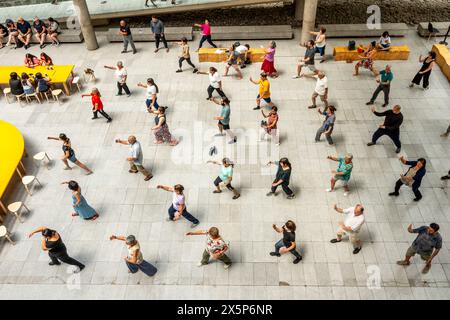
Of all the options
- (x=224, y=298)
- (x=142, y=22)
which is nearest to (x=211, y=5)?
(x=142, y=22)

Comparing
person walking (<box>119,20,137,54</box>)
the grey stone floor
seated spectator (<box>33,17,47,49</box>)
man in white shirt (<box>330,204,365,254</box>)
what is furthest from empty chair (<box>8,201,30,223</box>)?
seated spectator (<box>33,17,47,49</box>)

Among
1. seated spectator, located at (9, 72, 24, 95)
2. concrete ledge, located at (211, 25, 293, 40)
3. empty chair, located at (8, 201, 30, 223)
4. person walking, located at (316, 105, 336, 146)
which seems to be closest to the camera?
empty chair, located at (8, 201, 30, 223)

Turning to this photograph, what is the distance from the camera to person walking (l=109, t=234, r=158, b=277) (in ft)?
26.4

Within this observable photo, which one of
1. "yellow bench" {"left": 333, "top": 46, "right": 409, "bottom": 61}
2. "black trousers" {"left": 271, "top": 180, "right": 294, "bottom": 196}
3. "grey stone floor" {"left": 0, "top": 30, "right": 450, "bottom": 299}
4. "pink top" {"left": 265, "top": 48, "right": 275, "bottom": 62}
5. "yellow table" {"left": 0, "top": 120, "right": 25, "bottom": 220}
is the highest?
"pink top" {"left": 265, "top": 48, "right": 275, "bottom": 62}

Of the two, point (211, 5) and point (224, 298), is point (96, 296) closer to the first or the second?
point (224, 298)

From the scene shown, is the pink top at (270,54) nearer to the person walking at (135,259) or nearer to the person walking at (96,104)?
the person walking at (96,104)

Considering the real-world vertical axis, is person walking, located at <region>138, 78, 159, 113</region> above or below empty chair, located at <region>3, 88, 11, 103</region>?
above

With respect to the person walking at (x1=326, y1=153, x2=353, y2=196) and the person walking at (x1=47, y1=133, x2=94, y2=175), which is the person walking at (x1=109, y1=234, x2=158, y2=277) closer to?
the person walking at (x1=47, y1=133, x2=94, y2=175)

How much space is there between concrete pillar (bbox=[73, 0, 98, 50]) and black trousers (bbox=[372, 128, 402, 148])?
1224 cm

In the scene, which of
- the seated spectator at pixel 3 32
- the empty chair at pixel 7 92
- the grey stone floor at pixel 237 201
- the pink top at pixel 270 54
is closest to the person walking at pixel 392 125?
the grey stone floor at pixel 237 201

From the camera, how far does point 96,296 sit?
8797mm

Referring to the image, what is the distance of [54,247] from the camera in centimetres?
848

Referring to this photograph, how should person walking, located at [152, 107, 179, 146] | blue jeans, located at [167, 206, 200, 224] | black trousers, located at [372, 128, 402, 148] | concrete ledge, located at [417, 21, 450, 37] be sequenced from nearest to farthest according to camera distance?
blue jeans, located at [167, 206, 200, 224]
black trousers, located at [372, 128, 402, 148]
person walking, located at [152, 107, 179, 146]
concrete ledge, located at [417, 21, 450, 37]

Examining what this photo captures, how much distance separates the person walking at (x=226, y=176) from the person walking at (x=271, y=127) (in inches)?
81.4
